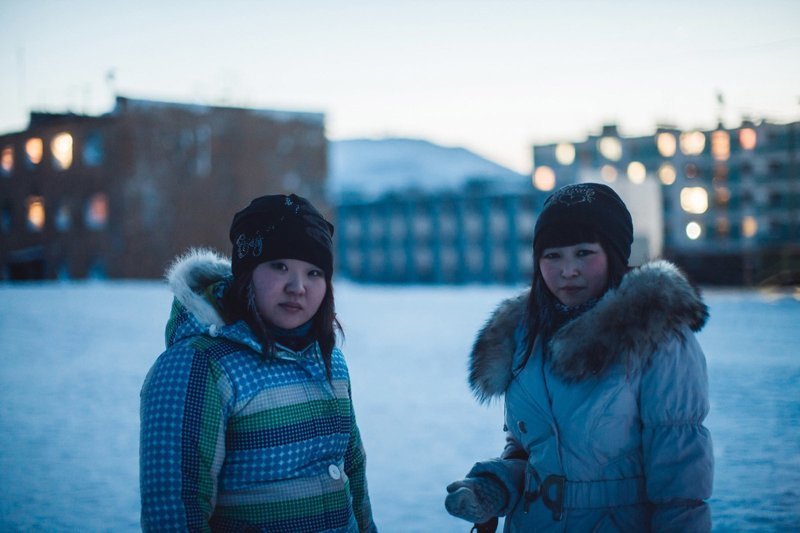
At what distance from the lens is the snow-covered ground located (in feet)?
14.2

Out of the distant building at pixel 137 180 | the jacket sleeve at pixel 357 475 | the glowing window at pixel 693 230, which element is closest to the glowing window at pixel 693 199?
the glowing window at pixel 693 230

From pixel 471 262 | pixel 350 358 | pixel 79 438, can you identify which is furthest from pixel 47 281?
pixel 471 262

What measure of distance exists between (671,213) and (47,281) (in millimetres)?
42558

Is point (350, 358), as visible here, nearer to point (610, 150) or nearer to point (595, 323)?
point (595, 323)

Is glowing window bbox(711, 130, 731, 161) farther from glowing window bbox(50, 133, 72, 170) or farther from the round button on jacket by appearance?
the round button on jacket

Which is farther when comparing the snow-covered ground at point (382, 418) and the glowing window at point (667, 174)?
the glowing window at point (667, 174)

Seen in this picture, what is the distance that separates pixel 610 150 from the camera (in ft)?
176

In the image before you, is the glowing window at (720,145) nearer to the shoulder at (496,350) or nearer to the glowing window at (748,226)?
the glowing window at (748,226)

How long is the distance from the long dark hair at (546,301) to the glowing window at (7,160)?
24955mm

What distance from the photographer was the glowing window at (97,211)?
95.3ft

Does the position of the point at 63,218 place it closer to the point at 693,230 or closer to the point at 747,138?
the point at 693,230

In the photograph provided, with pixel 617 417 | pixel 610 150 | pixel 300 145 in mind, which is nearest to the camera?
pixel 617 417

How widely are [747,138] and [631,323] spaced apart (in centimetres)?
5179

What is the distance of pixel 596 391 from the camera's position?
6.49 ft
